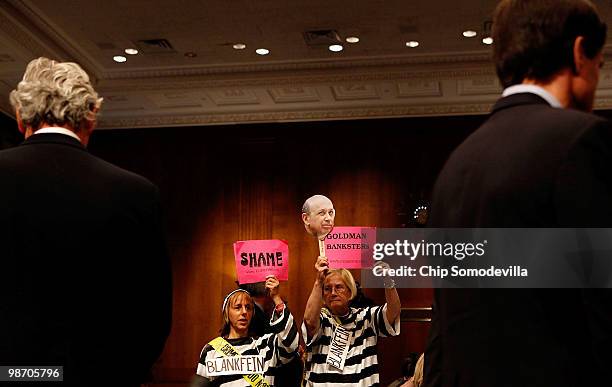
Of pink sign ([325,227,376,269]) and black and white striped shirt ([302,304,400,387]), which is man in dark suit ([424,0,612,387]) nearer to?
black and white striped shirt ([302,304,400,387])

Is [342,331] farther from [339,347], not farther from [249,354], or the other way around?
[249,354]

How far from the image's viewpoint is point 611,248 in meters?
1.07

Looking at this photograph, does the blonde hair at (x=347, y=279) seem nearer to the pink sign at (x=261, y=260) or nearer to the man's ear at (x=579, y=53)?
the pink sign at (x=261, y=260)

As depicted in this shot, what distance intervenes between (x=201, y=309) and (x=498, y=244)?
7.99 m

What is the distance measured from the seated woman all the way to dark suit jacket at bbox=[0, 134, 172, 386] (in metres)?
2.72

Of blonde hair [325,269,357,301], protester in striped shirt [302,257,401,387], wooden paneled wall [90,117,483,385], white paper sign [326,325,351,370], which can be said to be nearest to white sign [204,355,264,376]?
protester in striped shirt [302,257,401,387]

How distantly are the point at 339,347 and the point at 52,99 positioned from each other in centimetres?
277

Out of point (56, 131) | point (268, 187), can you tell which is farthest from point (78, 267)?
point (268, 187)

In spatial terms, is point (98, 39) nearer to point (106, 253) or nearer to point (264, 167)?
point (264, 167)

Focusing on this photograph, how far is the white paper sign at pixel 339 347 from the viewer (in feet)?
13.9

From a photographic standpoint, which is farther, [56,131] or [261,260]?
[261,260]

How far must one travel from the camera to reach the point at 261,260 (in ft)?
16.2

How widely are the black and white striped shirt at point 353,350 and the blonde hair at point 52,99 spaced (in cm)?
272

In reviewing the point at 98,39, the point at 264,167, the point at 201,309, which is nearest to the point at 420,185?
the point at 264,167
